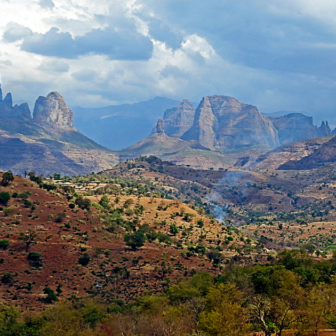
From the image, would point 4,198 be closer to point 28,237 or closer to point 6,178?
point 6,178

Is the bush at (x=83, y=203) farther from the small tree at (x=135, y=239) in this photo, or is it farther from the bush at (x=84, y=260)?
the bush at (x=84, y=260)

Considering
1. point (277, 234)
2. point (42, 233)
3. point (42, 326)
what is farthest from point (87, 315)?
point (277, 234)

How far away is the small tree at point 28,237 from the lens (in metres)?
103

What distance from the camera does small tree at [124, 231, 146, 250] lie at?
374ft

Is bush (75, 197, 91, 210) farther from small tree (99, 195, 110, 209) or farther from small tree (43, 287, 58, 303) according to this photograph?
small tree (43, 287, 58, 303)

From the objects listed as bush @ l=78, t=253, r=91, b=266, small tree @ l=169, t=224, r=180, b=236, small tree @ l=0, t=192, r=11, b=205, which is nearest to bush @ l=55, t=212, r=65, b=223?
small tree @ l=0, t=192, r=11, b=205

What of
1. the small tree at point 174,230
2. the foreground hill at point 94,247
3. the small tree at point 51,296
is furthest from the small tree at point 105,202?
the small tree at point 51,296

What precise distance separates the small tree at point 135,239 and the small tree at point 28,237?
20.9 m

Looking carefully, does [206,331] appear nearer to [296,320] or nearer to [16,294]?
[296,320]

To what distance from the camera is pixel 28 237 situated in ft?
342

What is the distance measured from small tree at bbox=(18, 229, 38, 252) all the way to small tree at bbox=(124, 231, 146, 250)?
2087cm

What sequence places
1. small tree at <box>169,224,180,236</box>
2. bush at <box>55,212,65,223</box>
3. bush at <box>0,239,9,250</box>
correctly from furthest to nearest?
small tree at <box>169,224,180,236</box>, bush at <box>55,212,65,223</box>, bush at <box>0,239,9,250</box>

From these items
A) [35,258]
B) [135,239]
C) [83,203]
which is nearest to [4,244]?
[35,258]

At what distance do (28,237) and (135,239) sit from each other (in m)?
24.2
